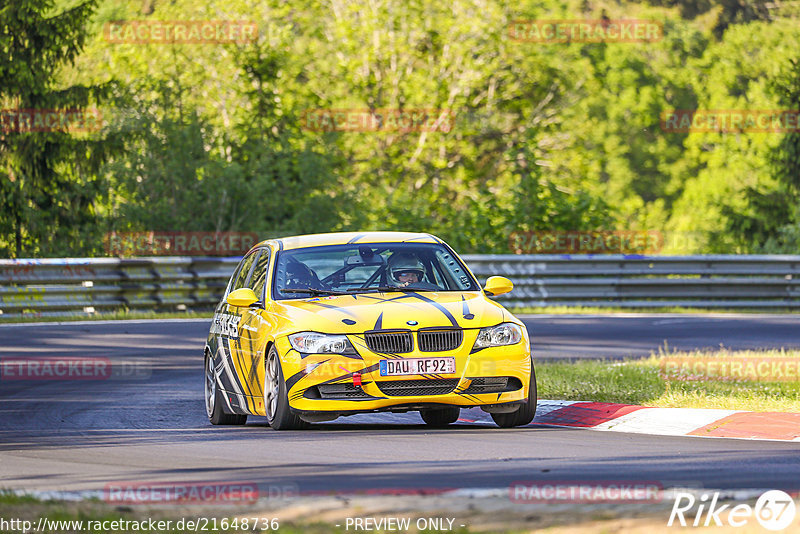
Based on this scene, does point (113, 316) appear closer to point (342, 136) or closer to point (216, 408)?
point (216, 408)

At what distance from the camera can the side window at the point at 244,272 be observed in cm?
1222

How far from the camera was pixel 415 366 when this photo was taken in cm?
991

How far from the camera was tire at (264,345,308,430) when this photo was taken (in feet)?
33.3

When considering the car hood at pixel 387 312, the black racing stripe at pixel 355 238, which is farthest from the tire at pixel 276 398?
the black racing stripe at pixel 355 238

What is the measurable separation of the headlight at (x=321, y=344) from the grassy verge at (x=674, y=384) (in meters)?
2.73

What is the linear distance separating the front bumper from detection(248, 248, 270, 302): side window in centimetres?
127

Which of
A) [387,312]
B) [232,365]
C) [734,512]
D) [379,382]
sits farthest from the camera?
[232,365]

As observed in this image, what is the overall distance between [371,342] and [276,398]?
92 centimetres

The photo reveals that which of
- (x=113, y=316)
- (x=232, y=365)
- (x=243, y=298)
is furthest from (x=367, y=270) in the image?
(x=113, y=316)

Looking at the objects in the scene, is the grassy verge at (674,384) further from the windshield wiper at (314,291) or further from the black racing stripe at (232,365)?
the black racing stripe at (232,365)

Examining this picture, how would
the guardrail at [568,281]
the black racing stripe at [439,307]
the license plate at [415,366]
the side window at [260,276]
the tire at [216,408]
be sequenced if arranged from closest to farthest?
the license plate at [415,366], the black racing stripe at [439,307], the side window at [260,276], the tire at [216,408], the guardrail at [568,281]

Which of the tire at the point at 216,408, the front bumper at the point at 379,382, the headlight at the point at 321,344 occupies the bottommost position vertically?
the tire at the point at 216,408

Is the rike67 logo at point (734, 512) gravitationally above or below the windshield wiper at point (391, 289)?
below

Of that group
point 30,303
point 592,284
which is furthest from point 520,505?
point 592,284
